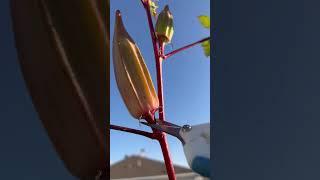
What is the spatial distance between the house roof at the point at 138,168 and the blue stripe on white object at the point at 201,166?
0.07ft

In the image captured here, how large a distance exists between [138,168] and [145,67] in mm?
314

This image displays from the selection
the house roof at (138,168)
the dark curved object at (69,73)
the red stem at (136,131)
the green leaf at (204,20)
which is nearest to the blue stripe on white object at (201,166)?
the house roof at (138,168)

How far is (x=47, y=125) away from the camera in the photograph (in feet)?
4.60

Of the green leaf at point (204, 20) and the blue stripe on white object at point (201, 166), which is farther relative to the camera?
the green leaf at point (204, 20)

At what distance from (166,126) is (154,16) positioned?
36 cm

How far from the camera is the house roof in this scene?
49.4 inches

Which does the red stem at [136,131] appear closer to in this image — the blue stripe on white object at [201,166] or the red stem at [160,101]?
the red stem at [160,101]

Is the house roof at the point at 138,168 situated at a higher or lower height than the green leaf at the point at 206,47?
lower

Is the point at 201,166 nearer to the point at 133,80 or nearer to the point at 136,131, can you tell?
the point at 136,131

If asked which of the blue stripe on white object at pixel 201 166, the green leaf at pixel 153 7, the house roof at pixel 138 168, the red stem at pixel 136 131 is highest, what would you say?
the green leaf at pixel 153 7

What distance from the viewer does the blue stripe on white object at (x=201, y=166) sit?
1.18m

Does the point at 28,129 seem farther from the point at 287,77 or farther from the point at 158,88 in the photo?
the point at 287,77

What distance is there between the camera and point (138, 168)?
1270mm

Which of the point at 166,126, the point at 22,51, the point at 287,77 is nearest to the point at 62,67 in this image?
the point at 22,51
